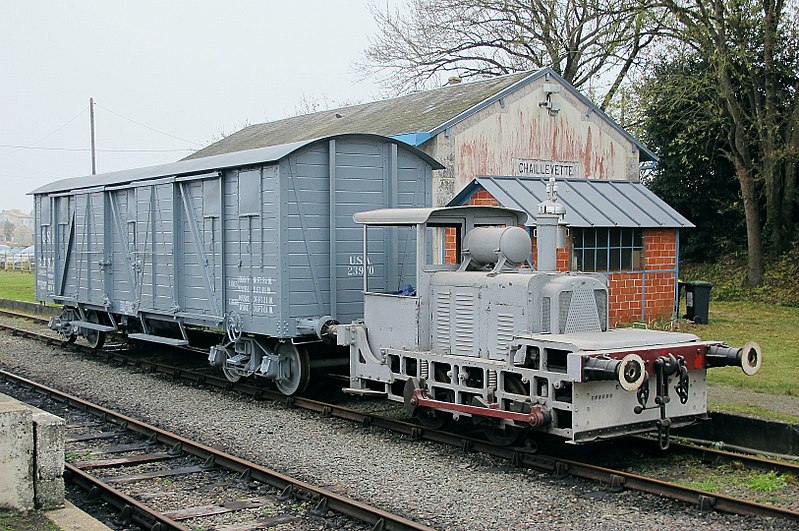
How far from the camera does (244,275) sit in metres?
12.4

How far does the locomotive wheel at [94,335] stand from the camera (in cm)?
1766

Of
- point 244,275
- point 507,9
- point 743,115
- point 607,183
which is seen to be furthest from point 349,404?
point 507,9

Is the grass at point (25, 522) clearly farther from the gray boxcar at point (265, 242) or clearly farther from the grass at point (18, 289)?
the grass at point (18, 289)

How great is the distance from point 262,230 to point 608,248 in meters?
9.84

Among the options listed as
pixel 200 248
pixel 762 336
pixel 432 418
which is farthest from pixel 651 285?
pixel 432 418

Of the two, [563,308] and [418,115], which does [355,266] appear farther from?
[418,115]

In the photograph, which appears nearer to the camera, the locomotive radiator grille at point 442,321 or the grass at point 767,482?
the grass at point 767,482

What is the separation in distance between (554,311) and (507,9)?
27694 mm

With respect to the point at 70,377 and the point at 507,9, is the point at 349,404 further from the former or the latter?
the point at 507,9

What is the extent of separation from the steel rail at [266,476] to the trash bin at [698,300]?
533 inches

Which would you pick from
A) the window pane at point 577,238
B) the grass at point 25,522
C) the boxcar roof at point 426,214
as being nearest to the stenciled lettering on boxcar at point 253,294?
the boxcar roof at point 426,214

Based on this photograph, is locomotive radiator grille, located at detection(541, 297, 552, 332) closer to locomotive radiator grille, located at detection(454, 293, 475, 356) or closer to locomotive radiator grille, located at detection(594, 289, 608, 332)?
locomotive radiator grille, located at detection(594, 289, 608, 332)

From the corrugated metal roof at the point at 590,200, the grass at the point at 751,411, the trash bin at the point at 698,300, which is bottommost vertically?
the grass at the point at 751,411

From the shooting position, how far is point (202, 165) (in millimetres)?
13359
